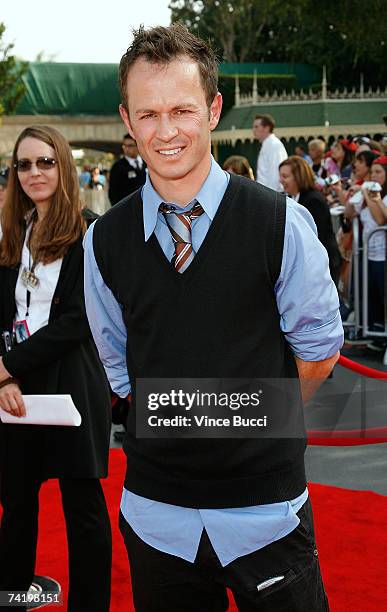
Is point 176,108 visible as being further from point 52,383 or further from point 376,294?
point 376,294

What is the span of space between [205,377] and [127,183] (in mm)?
10228

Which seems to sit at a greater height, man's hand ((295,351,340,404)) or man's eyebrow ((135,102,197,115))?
man's eyebrow ((135,102,197,115))

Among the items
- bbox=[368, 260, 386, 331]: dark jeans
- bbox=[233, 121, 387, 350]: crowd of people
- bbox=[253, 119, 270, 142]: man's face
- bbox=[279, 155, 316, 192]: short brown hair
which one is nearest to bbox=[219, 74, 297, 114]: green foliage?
bbox=[253, 119, 270, 142]: man's face

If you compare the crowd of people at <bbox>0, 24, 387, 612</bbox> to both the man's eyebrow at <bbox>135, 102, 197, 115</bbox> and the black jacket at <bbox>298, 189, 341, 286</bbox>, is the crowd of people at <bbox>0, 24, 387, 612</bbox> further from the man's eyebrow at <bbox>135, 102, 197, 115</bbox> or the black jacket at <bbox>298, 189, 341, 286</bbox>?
the black jacket at <bbox>298, 189, 341, 286</bbox>

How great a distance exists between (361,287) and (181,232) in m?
7.11

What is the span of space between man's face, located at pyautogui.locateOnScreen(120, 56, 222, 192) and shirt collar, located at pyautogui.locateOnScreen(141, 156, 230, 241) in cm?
3

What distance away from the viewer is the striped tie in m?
2.05

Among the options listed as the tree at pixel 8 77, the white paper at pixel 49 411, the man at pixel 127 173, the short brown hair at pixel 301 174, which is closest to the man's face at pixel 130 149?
the man at pixel 127 173

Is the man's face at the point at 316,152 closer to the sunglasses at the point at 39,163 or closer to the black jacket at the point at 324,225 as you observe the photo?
the black jacket at the point at 324,225

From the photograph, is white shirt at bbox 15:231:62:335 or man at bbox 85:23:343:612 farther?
white shirt at bbox 15:231:62:335

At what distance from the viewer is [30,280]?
3242 millimetres

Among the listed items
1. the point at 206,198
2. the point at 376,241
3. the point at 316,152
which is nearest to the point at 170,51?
the point at 206,198

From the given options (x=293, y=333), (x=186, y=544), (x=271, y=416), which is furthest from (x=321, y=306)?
(x=186, y=544)

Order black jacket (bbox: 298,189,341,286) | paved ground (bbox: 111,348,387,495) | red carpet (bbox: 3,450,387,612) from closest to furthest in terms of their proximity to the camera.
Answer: red carpet (bbox: 3,450,387,612)
paved ground (bbox: 111,348,387,495)
black jacket (bbox: 298,189,341,286)
